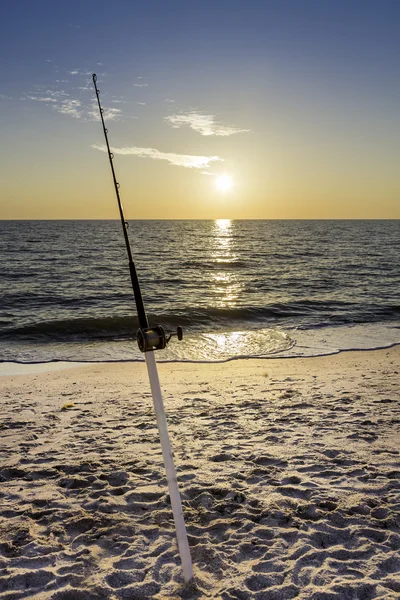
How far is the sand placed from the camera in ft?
11.9

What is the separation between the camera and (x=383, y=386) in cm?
874

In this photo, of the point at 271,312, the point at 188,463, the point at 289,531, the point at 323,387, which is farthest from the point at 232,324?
the point at 289,531

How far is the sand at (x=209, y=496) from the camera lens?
3613 millimetres

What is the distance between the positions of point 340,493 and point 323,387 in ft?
13.5

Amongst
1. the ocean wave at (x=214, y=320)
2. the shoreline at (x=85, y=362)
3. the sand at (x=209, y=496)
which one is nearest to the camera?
the sand at (x=209, y=496)

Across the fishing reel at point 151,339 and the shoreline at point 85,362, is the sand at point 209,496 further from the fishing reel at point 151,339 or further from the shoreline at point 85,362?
the shoreline at point 85,362

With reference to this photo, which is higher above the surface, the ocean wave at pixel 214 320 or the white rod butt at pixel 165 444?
the white rod butt at pixel 165 444

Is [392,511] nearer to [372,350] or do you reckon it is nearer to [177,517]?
[177,517]

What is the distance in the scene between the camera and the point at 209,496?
475 cm

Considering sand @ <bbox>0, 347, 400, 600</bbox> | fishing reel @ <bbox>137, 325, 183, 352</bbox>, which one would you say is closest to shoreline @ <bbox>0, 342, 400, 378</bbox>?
sand @ <bbox>0, 347, 400, 600</bbox>

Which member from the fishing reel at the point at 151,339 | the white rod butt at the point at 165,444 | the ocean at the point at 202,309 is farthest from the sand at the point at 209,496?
the ocean at the point at 202,309

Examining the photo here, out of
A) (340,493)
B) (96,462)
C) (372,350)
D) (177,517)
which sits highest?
(177,517)

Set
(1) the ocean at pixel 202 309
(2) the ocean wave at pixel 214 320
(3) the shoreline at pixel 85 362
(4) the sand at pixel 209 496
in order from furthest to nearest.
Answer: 1. (2) the ocean wave at pixel 214 320
2. (1) the ocean at pixel 202 309
3. (3) the shoreline at pixel 85 362
4. (4) the sand at pixel 209 496

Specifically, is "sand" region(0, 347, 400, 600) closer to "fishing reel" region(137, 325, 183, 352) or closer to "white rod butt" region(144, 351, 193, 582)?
"white rod butt" region(144, 351, 193, 582)
